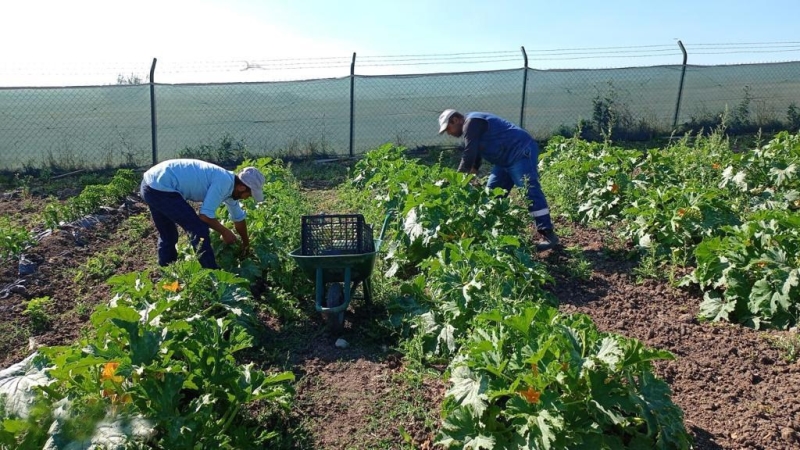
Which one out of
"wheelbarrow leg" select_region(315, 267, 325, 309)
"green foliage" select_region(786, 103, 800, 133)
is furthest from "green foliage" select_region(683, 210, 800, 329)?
"green foliage" select_region(786, 103, 800, 133)

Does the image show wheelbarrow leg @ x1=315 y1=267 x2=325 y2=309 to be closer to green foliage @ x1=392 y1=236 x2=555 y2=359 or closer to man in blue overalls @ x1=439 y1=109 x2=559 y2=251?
green foliage @ x1=392 y1=236 x2=555 y2=359

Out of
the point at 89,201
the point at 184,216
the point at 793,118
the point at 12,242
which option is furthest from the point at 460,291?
the point at 793,118

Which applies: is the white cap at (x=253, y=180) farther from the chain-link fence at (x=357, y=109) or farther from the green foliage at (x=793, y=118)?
the green foliage at (x=793, y=118)

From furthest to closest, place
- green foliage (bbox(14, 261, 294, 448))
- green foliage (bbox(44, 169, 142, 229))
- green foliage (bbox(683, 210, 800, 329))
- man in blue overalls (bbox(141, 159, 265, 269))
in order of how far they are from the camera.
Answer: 1. green foliage (bbox(44, 169, 142, 229))
2. man in blue overalls (bbox(141, 159, 265, 269))
3. green foliage (bbox(683, 210, 800, 329))
4. green foliage (bbox(14, 261, 294, 448))

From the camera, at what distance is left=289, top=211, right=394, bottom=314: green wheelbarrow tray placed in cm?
462

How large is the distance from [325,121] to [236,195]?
7631 mm

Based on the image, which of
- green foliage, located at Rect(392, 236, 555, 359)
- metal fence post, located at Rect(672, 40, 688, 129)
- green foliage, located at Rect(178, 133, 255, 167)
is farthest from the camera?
metal fence post, located at Rect(672, 40, 688, 129)

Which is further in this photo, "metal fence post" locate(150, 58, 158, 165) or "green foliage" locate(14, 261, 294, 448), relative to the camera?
"metal fence post" locate(150, 58, 158, 165)

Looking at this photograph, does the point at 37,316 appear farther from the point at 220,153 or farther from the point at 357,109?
the point at 357,109

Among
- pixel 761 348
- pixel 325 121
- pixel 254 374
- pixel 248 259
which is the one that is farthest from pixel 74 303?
pixel 325 121

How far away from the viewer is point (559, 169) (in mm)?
8594

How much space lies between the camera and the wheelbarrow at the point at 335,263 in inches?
183

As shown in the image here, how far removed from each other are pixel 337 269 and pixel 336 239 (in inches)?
23.5

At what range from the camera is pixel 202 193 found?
550cm
